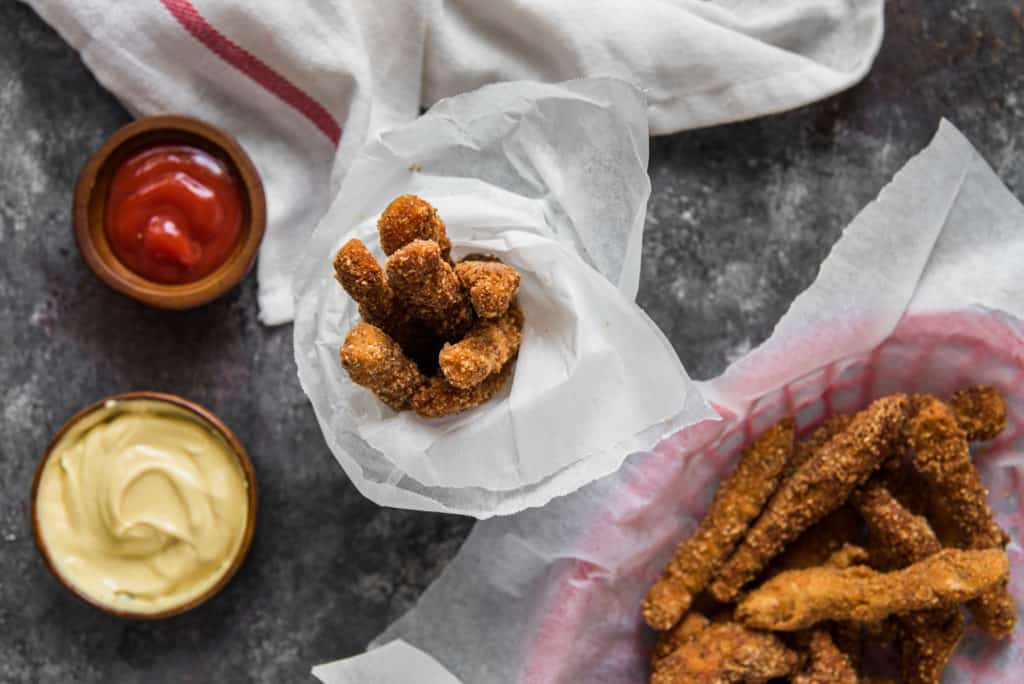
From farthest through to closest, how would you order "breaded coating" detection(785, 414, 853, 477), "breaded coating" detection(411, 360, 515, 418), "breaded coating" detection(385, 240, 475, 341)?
"breaded coating" detection(785, 414, 853, 477) < "breaded coating" detection(411, 360, 515, 418) < "breaded coating" detection(385, 240, 475, 341)

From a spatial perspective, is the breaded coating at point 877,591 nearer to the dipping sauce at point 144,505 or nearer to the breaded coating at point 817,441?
the breaded coating at point 817,441

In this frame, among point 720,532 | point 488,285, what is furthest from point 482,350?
point 720,532

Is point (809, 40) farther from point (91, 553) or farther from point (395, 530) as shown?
point (91, 553)

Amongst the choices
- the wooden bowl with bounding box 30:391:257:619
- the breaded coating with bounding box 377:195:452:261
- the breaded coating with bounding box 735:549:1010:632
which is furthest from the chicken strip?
the wooden bowl with bounding box 30:391:257:619

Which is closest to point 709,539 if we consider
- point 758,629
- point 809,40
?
point 758,629

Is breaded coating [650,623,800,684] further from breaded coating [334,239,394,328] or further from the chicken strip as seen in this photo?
breaded coating [334,239,394,328]

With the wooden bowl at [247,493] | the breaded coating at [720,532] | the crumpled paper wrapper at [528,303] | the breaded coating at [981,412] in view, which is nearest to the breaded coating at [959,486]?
the breaded coating at [981,412]
